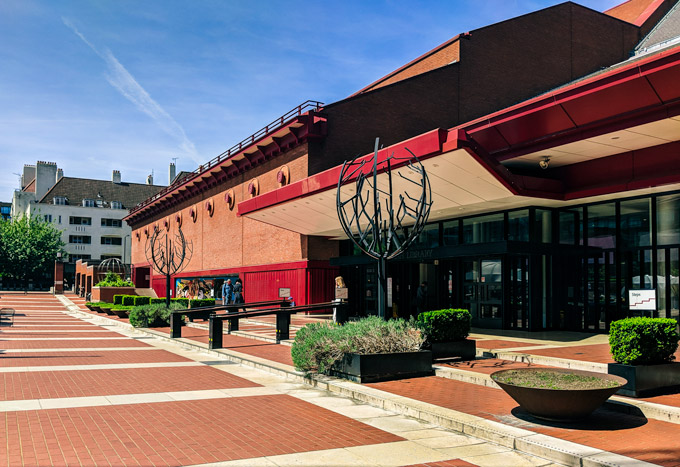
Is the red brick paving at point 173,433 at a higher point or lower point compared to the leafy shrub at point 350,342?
lower

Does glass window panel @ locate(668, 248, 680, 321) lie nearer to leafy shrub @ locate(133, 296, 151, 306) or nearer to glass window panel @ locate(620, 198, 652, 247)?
glass window panel @ locate(620, 198, 652, 247)

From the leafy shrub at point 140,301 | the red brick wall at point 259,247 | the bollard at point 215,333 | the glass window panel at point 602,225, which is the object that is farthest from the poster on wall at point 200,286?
the glass window panel at point 602,225

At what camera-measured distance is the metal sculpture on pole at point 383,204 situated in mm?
11750

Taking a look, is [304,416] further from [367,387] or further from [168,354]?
[168,354]

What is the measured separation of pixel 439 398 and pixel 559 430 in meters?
2.28

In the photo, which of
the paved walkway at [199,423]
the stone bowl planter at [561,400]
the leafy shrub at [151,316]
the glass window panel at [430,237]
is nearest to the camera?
the paved walkway at [199,423]

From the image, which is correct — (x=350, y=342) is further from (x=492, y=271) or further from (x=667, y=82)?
(x=492, y=271)

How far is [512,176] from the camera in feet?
54.0

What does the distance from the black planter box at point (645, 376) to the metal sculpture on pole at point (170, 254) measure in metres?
17.6

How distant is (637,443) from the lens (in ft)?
22.0

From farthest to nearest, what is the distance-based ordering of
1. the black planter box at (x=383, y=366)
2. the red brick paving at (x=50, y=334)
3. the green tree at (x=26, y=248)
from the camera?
the green tree at (x=26, y=248) < the red brick paving at (x=50, y=334) < the black planter box at (x=383, y=366)

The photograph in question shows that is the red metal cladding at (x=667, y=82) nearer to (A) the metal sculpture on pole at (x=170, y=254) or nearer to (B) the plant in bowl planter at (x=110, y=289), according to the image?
(A) the metal sculpture on pole at (x=170, y=254)

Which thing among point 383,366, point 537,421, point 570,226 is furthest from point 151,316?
point 537,421

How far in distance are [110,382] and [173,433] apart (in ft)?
13.9
